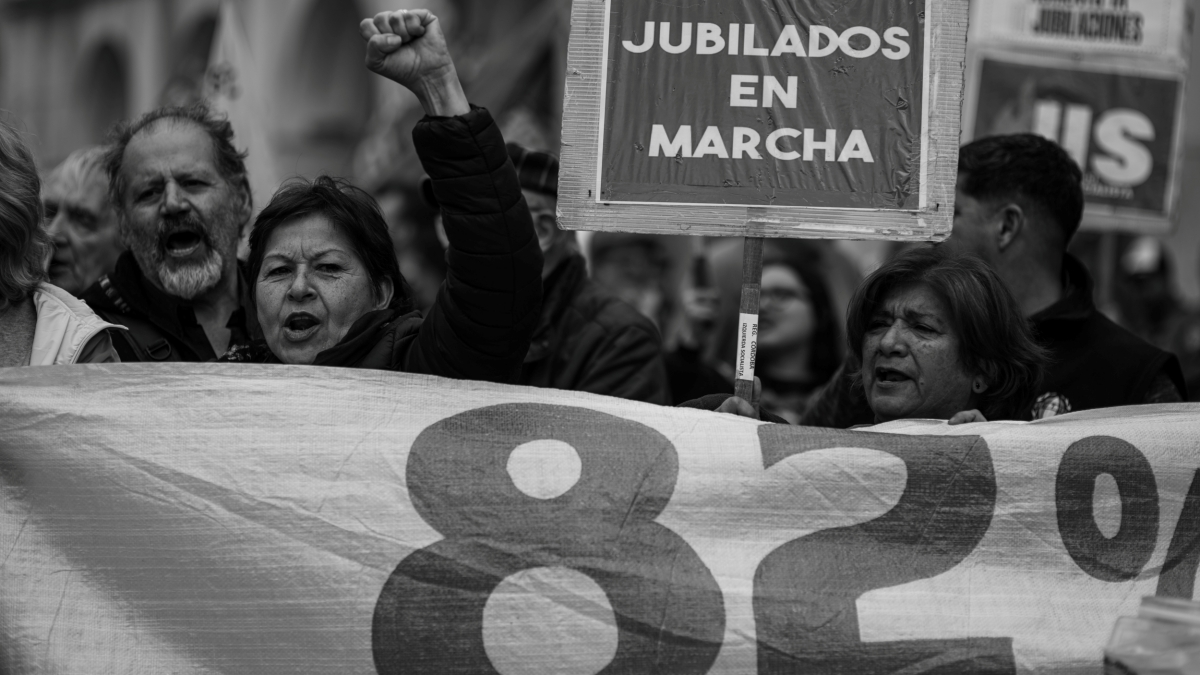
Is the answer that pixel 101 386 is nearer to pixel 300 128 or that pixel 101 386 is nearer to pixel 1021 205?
pixel 1021 205

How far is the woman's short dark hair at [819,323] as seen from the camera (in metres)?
5.51

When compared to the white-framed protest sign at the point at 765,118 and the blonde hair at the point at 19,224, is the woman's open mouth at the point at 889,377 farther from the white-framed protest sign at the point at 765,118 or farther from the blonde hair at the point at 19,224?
the blonde hair at the point at 19,224

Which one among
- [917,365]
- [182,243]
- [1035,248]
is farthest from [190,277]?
[1035,248]

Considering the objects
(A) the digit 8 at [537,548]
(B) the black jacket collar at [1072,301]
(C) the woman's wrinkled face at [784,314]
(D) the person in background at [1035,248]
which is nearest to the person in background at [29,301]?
(A) the digit 8 at [537,548]

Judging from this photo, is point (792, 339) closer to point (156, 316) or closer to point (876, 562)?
point (156, 316)

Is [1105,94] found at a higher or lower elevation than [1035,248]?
higher

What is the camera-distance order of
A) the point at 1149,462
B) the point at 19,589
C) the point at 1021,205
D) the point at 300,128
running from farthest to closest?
the point at 300,128 < the point at 1021,205 < the point at 1149,462 < the point at 19,589

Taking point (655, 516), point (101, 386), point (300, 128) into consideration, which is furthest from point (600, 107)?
point (300, 128)

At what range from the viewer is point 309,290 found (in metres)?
2.87

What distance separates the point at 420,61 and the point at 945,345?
1154 millimetres

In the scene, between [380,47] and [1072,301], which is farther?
[1072,301]

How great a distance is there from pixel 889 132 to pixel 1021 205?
119 centimetres

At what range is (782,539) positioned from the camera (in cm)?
261

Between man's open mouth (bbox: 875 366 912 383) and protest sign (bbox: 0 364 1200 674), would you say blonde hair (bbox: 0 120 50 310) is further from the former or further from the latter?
man's open mouth (bbox: 875 366 912 383)
